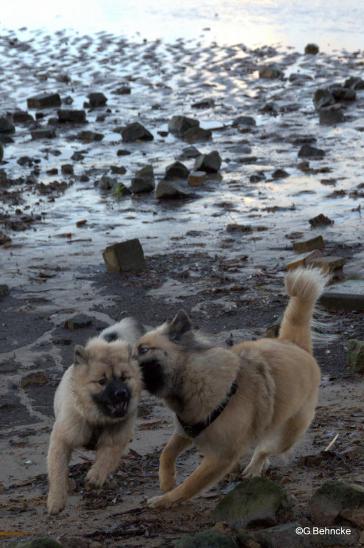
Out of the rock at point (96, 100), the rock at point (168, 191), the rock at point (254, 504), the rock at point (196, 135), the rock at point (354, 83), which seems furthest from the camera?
the rock at point (354, 83)

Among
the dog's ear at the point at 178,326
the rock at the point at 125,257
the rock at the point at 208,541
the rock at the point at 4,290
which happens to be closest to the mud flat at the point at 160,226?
the rock at the point at 4,290

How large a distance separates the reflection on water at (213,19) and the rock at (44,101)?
30.2 ft

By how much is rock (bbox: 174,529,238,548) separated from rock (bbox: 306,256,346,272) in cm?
629

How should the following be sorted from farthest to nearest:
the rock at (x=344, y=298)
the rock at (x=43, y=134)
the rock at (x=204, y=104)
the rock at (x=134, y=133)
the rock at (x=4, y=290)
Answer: the rock at (x=204, y=104), the rock at (x=43, y=134), the rock at (x=134, y=133), the rock at (x=4, y=290), the rock at (x=344, y=298)

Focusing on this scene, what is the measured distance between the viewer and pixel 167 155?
58.6 ft

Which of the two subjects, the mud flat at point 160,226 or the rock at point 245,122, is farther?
the rock at point 245,122

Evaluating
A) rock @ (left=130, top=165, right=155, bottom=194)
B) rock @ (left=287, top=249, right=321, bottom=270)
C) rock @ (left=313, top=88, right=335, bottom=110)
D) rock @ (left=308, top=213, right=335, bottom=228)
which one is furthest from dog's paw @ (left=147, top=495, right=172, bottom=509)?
rock @ (left=313, top=88, right=335, bottom=110)

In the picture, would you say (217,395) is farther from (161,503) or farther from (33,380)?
(33,380)

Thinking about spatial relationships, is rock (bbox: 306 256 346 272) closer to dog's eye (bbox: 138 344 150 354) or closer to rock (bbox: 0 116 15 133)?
dog's eye (bbox: 138 344 150 354)

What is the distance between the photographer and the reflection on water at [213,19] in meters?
31.5

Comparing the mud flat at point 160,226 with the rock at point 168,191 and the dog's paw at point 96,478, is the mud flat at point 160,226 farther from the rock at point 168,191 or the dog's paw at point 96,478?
the dog's paw at point 96,478

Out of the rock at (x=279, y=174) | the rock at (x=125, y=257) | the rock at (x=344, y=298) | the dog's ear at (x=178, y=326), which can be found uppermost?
the dog's ear at (x=178, y=326)

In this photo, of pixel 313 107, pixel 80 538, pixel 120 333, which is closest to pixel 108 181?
pixel 313 107

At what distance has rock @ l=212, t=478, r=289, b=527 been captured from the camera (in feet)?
17.8
